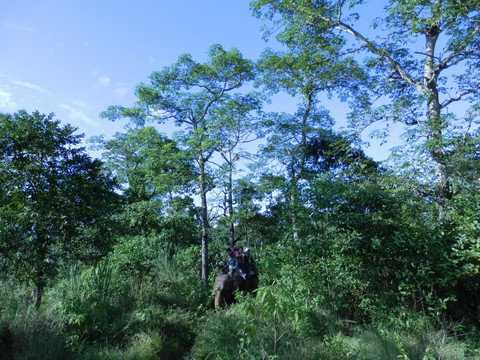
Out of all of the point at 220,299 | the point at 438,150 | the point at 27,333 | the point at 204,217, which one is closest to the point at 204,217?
the point at 204,217

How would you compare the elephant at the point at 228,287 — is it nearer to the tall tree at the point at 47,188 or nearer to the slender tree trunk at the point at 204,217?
the slender tree trunk at the point at 204,217

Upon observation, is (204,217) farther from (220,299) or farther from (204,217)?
(220,299)

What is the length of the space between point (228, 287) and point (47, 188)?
4.54 meters

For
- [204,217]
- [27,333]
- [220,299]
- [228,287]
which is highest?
[204,217]

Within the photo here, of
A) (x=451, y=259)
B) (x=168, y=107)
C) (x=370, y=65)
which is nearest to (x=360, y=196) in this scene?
(x=451, y=259)

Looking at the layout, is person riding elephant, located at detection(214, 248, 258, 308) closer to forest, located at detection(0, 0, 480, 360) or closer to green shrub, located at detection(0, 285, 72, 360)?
forest, located at detection(0, 0, 480, 360)

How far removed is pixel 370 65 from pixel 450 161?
3.94 meters

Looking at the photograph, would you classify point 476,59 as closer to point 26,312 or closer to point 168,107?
point 168,107

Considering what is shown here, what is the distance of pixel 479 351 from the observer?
12.3ft

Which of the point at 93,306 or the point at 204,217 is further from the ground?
the point at 204,217

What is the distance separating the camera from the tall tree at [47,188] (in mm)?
5345

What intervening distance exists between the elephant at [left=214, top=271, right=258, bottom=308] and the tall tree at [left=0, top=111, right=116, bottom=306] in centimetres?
317

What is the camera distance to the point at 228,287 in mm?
7379

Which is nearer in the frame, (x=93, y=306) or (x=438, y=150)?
(x=93, y=306)
